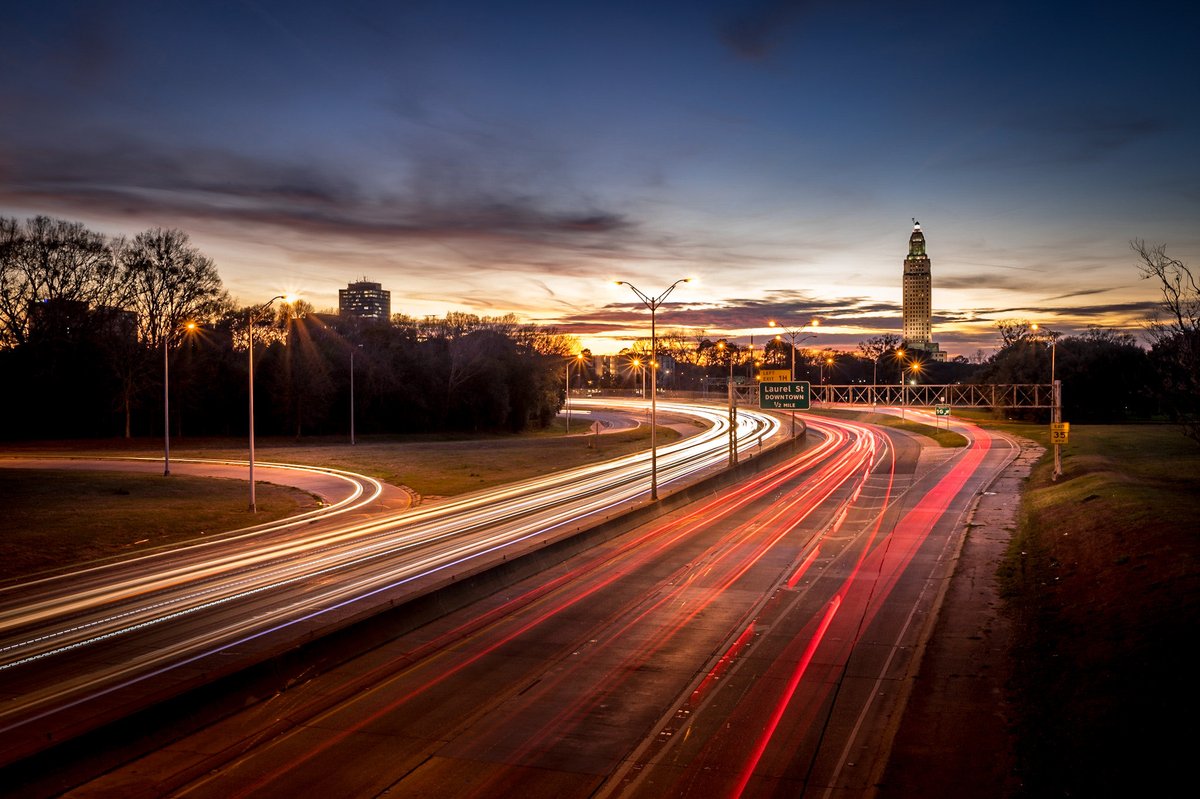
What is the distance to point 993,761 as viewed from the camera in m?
11.0

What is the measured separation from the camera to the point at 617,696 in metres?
13.7

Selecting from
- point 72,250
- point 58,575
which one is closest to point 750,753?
point 58,575

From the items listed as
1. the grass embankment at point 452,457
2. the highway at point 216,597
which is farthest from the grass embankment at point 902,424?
the highway at point 216,597

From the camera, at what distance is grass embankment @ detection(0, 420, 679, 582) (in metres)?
27.0

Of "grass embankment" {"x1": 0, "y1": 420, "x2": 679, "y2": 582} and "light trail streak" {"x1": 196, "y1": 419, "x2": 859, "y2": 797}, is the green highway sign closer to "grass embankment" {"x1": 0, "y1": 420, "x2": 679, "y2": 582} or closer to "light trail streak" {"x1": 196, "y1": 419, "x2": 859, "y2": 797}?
"light trail streak" {"x1": 196, "y1": 419, "x2": 859, "y2": 797}

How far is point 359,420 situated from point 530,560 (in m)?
68.2

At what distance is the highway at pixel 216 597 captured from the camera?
13070 millimetres

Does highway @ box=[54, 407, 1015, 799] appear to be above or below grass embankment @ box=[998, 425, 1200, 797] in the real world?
below

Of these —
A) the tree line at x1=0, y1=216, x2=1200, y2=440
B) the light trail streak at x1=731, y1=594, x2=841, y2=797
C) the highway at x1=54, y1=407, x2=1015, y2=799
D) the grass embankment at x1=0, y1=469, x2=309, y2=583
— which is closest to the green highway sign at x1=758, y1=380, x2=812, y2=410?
the tree line at x1=0, y1=216, x2=1200, y2=440

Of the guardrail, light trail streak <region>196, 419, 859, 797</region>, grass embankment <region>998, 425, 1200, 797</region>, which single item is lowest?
light trail streak <region>196, 419, 859, 797</region>

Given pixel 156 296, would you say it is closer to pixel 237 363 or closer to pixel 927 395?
pixel 237 363

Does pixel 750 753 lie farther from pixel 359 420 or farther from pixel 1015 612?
pixel 359 420

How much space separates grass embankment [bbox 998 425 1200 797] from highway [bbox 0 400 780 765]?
11.5 m

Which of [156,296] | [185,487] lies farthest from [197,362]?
[185,487]
